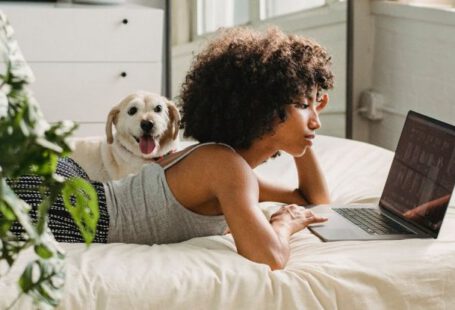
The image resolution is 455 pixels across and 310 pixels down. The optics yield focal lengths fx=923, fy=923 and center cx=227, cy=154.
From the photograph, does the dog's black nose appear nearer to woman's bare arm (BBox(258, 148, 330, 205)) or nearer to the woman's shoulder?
woman's bare arm (BBox(258, 148, 330, 205))

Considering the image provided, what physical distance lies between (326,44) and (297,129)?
2.39 m

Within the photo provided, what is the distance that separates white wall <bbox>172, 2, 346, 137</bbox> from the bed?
2455mm

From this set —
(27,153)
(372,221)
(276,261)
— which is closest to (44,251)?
(27,153)

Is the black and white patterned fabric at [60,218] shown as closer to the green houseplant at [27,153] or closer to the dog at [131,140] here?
the dog at [131,140]

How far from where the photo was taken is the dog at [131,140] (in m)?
3.00

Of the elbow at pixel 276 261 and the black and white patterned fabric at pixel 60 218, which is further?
the black and white patterned fabric at pixel 60 218

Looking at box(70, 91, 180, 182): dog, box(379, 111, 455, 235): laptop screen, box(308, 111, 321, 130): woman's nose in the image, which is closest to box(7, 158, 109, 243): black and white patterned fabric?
box(308, 111, 321, 130): woman's nose

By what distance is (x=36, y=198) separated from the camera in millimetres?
2002

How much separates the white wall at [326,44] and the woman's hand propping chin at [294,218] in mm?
2295

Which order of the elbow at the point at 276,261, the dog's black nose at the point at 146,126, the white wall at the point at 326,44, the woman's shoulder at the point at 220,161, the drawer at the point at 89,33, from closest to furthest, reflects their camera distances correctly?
the elbow at the point at 276,261 → the woman's shoulder at the point at 220,161 → the dog's black nose at the point at 146,126 → the drawer at the point at 89,33 → the white wall at the point at 326,44

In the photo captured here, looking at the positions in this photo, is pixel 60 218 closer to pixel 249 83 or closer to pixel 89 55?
pixel 249 83

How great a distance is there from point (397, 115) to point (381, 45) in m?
0.38

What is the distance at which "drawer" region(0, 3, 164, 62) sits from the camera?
408 cm

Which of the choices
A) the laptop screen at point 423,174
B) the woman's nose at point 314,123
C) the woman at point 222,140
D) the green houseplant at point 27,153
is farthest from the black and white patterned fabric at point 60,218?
the green houseplant at point 27,153
